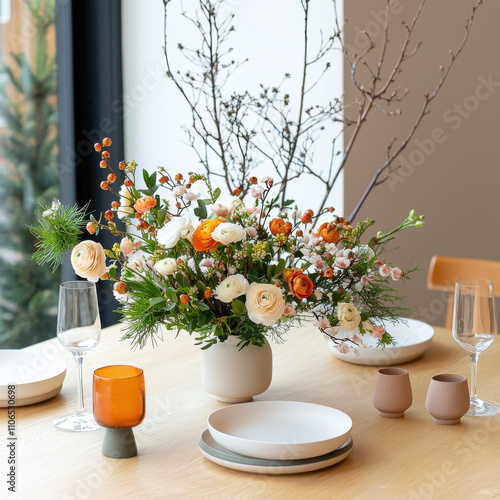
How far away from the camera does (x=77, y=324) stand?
55.1 inches

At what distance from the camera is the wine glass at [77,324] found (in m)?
1.40

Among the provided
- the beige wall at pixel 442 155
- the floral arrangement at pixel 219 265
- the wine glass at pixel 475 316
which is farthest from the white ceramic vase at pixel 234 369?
the beige wall at pixel 442 155

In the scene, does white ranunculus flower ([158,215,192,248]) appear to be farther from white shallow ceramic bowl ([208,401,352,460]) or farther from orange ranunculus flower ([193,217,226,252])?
white shallow ceramic bowl ([208,401,352,460])

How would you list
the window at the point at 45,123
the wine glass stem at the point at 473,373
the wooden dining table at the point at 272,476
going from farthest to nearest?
the window at the point at 45,123, the wine glass stem at the point at 473,373, the wooden dining table at the point at 272,476

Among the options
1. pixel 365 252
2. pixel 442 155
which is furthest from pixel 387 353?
pixel 442 155

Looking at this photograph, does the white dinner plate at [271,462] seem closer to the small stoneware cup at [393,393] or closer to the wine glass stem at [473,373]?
the small stoneware cup at [393,393]

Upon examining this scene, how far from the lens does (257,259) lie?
4.45 feet

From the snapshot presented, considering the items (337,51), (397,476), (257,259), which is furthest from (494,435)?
(337,51)

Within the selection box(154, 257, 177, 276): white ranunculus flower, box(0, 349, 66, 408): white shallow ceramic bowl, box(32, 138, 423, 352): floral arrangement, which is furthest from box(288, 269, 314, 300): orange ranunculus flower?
box(0, 349, 66, 408): white shallow ceramic bowl

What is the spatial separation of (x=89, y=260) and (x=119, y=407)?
0.93 feet

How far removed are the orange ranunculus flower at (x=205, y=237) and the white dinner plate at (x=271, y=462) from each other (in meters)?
0.33

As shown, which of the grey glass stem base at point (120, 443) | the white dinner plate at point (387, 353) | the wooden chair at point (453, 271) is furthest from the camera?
the wooden chair at point (453, 271)

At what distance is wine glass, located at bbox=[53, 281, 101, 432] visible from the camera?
4.58 feet

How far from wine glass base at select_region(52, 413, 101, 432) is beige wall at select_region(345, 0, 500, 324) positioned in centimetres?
177
